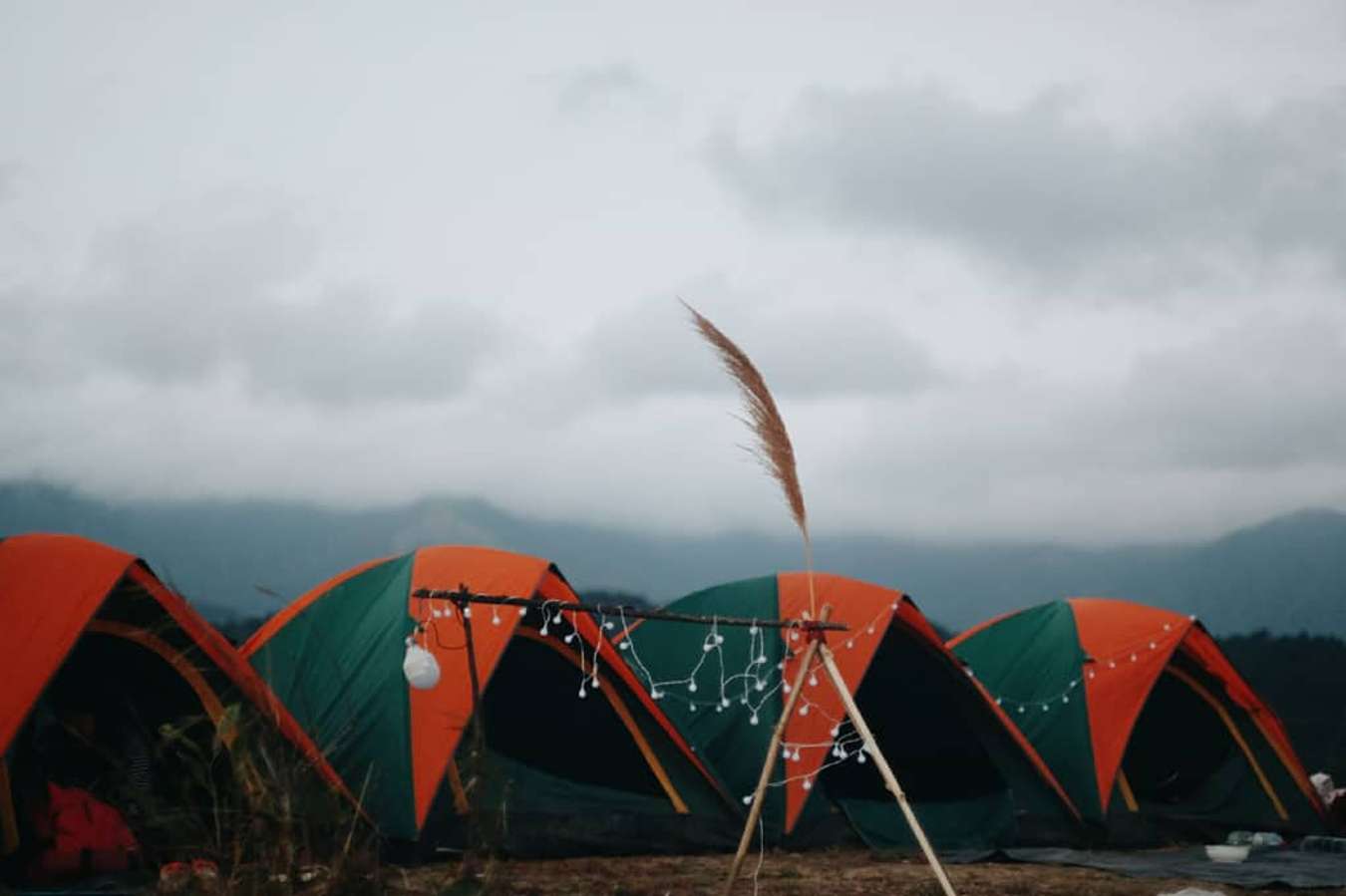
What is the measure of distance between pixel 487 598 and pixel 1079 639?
24.2 ft

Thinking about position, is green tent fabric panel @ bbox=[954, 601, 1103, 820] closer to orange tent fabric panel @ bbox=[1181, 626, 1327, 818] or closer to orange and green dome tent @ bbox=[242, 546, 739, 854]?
orange tent fabric panel @ bbox=[1181, 626, 1327, 818]

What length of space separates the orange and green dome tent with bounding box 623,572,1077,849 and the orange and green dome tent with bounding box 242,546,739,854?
1.85 feet

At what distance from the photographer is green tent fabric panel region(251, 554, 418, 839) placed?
876cm

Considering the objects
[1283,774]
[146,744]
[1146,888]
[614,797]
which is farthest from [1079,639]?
[146,744]

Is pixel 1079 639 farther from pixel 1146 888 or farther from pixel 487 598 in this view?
pixel 487 598

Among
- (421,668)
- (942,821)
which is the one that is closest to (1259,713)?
(942,821)

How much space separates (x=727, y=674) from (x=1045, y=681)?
3436 millimetres

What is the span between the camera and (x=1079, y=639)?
12625mm

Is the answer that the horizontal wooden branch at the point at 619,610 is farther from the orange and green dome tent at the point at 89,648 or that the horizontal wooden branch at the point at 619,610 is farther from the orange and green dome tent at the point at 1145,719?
the orange and green dome tent at the point at 1145,719

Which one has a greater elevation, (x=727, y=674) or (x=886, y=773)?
(x=727, y=674)

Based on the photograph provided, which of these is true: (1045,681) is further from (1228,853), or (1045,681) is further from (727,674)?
(727,674)

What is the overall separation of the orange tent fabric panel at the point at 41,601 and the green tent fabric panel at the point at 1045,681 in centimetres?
799

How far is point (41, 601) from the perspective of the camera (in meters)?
7.65

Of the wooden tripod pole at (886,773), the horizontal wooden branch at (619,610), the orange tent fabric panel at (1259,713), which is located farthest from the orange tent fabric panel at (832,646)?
the orange tent fabric panel at (1259,713)
